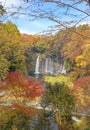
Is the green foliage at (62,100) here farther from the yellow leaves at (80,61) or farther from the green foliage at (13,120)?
the yellow leaves at (80,61)

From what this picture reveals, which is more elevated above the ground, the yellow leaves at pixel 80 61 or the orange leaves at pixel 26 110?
the yellow leaves at pixel 80 61

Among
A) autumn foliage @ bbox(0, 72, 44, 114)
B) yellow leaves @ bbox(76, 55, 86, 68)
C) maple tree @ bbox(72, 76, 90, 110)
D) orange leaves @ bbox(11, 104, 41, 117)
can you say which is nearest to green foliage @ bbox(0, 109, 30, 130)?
orange leaves @ bbox(11, 104, 41, 117)

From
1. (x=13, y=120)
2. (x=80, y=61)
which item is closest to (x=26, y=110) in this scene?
(x=13, y=120)

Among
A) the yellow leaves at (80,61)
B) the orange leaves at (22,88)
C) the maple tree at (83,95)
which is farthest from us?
the yellow leaves at (80,61)

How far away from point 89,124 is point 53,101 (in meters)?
1.75

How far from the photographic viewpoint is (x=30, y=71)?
3216 cm

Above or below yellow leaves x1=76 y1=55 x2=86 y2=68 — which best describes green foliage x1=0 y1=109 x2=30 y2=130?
below

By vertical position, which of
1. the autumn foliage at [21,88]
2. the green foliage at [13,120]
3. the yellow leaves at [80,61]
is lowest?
the green foliage at [13,120]

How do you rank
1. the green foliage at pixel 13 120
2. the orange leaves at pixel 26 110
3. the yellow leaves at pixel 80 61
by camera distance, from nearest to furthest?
1. the green foliage at pixel 13 120
2. the orange leaves at pixel 26 110
3. the yellow leaves at pixel 80 61

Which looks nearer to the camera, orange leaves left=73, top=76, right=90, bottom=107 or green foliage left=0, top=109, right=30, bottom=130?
green foliage left=0, top=109, right=30, bottom=130

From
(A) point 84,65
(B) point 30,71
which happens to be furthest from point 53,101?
(B) point 30,71

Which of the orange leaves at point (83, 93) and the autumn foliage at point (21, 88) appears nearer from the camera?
the autumn foliage at point (21, 88)

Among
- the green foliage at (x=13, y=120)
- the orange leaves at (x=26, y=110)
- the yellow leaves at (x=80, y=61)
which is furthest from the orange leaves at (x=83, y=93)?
the yellow leaves at (x=80, y=61)

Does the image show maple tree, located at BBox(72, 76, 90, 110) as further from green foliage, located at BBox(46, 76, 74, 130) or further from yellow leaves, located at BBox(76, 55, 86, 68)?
yellow leaves, located at BBox(76, 55, 86, 68)
